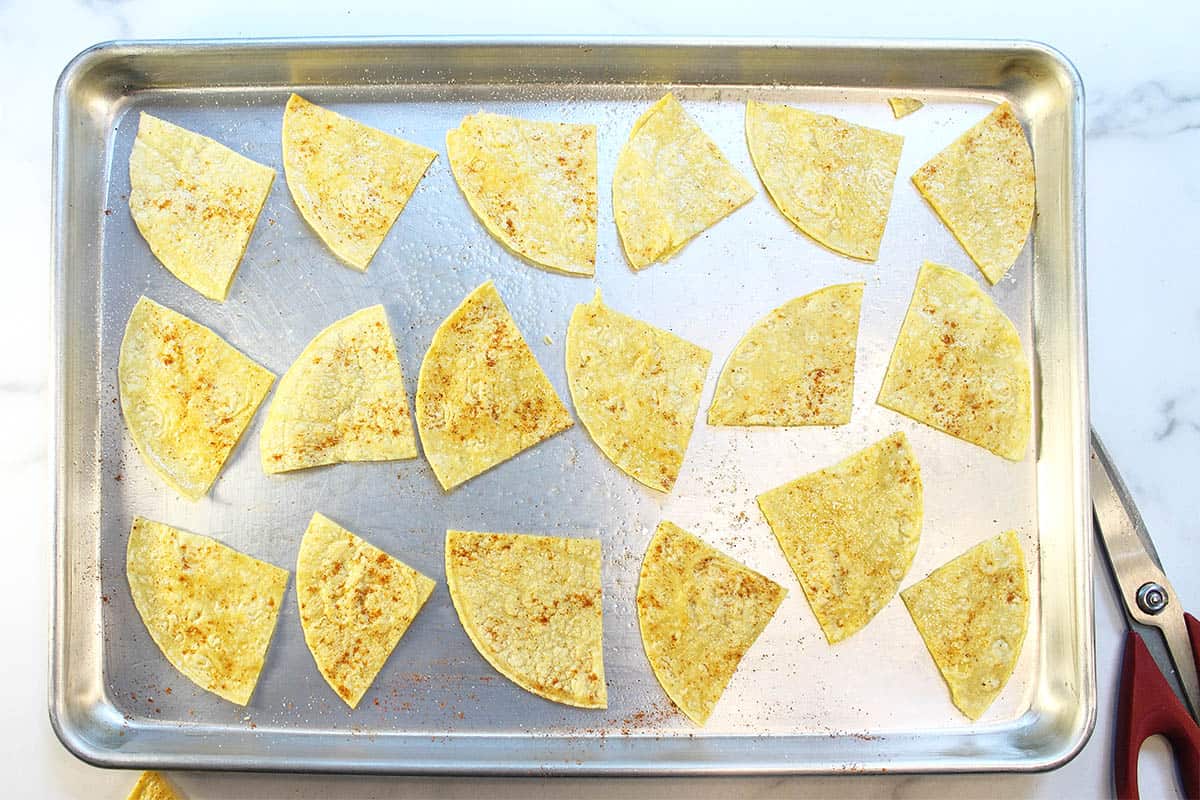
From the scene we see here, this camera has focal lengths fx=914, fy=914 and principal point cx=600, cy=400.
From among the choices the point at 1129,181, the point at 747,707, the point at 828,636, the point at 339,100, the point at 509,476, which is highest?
the point at 339,100

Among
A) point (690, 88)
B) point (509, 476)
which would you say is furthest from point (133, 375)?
point (690, 88)

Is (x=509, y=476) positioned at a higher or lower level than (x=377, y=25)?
lower

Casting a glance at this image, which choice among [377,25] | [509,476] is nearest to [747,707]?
[509,476]

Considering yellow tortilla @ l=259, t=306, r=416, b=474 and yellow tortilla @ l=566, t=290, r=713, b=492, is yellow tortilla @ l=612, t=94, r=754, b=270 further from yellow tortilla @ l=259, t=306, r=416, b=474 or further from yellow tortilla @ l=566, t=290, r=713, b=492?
yellow tortilla @ l=259, t=306, r=416, b=474

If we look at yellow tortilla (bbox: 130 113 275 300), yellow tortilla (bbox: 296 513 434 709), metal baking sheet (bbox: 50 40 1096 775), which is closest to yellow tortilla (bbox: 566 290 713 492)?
metal baking sheet (bbox: 50 40 1096 775)

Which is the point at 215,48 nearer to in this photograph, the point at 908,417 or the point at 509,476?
the point at 509,476

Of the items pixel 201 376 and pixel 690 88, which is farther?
pixel 690 88

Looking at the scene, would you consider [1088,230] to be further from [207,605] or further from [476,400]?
[207,605]

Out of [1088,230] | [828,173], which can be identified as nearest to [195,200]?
[828,173]

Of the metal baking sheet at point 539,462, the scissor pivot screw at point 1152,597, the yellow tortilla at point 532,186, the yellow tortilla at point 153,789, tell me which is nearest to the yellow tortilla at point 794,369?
the metal baking sheet at point 539,462
